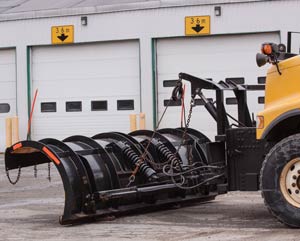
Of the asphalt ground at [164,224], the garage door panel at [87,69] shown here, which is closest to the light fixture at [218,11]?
the garage door panel at [87,69]

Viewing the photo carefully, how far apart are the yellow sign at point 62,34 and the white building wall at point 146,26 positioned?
0.13 metres

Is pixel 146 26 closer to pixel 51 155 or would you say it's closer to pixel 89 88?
pixel 89 88

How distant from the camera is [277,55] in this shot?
848cm

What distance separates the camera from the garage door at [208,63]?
70.8ft

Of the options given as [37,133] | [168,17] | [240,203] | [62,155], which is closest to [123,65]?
[168,17]

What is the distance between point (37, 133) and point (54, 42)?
3.04m

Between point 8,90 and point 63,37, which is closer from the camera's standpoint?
point 63,37

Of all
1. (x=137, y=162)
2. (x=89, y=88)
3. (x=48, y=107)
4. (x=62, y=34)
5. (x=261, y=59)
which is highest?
(x=62, y=34)

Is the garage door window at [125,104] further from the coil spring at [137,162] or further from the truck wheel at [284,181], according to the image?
the truck wheel at [284,181]

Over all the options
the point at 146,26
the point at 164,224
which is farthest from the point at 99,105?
the point at 164,224

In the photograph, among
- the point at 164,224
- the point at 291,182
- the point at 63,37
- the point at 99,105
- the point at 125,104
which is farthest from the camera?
the point at 63,37

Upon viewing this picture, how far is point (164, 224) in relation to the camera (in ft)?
30.0

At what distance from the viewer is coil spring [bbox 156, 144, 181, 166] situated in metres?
9.98

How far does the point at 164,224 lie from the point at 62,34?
15.8 meters
